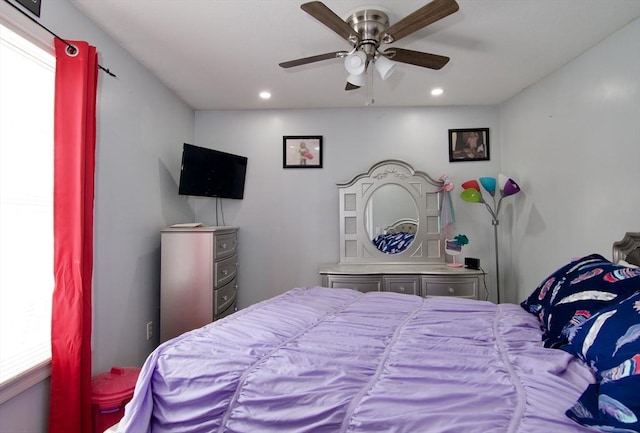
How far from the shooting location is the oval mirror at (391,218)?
3.73 meters

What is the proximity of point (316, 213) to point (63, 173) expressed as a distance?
2.39m

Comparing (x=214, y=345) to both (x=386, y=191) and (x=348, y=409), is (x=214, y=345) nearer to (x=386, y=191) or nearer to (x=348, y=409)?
(x=348, y=409)

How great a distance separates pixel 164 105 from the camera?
3.20m

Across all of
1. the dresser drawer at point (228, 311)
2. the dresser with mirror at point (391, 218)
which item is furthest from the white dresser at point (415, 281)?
the dresser drawer at point (228, 311)

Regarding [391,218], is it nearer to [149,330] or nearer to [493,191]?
[493,191]

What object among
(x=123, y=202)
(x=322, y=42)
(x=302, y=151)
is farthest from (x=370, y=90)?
(x=123, y=202)

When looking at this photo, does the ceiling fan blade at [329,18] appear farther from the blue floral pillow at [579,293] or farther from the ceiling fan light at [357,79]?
the blue floral pillow at [579,293]

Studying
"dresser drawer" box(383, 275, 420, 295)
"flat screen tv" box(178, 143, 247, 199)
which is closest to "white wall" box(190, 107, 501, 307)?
"flat screen tv" box(178, 143, 247, 199)

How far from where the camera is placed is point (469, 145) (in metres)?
3.79

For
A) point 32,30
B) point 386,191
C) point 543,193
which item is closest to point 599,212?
point 543,193

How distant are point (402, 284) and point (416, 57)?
200cm

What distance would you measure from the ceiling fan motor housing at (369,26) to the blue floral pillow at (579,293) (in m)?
1.55

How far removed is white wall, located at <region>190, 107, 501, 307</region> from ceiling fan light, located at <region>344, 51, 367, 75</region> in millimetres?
1864

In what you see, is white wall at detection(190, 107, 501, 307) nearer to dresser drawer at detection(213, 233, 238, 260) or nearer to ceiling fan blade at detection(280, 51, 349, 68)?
dresser drawer at detection(213, 233, 238, 260)
